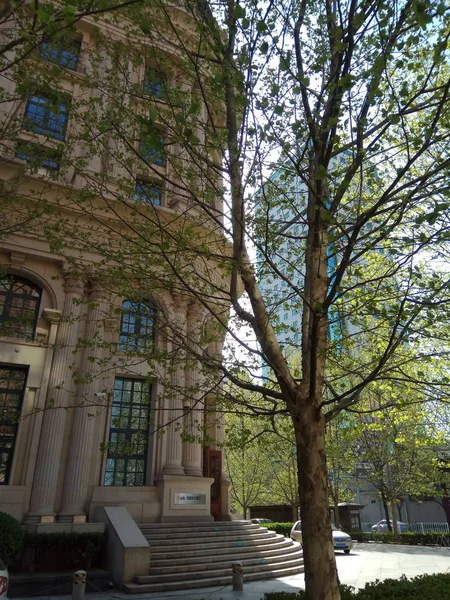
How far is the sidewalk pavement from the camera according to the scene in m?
10.1

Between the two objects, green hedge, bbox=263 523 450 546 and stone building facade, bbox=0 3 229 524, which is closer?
stone building facade, bbox=0 3 229 524

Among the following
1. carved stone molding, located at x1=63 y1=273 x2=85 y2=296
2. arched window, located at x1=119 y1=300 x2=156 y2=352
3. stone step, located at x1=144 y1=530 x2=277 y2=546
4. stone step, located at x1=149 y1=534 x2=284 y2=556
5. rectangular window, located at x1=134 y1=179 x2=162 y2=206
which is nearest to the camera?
rectangular window, located at x1=134 y1=179 x2=162 y2=206

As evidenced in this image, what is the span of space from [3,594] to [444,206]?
23.0 ft

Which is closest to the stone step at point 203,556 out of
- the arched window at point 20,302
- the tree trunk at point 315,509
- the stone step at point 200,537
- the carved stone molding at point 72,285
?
the stone step at point 200,537

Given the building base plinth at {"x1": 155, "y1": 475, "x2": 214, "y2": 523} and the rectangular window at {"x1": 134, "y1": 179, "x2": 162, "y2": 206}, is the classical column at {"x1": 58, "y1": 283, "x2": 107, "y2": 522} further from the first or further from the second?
the rectangular window at {"x1": 134, "y1": 179, "x2": 162, "y2": 206}

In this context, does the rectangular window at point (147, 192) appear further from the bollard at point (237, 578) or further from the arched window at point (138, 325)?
the bollard at point (237, 578)

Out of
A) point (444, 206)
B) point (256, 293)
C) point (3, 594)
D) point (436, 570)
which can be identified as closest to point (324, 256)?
point (256, 293)

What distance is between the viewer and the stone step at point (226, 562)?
11602mm

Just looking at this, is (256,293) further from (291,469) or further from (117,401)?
(291,469)

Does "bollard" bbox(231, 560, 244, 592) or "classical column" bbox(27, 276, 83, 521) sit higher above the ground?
"classical column" bbox(27, 276, 83, 521)

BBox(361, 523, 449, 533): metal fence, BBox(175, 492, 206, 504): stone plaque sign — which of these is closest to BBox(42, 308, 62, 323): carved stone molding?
BBox(175, 492, 206, 504): stone plaque sign

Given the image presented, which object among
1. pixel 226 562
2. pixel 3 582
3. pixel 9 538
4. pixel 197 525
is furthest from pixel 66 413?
pixel 3 582

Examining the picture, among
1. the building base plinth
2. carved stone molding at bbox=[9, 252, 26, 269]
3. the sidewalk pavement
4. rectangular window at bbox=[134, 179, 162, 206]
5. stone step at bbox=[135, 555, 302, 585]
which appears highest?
carved stone molding at bbox=[9, 252, 26, 269]

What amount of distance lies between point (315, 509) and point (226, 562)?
8559mm
